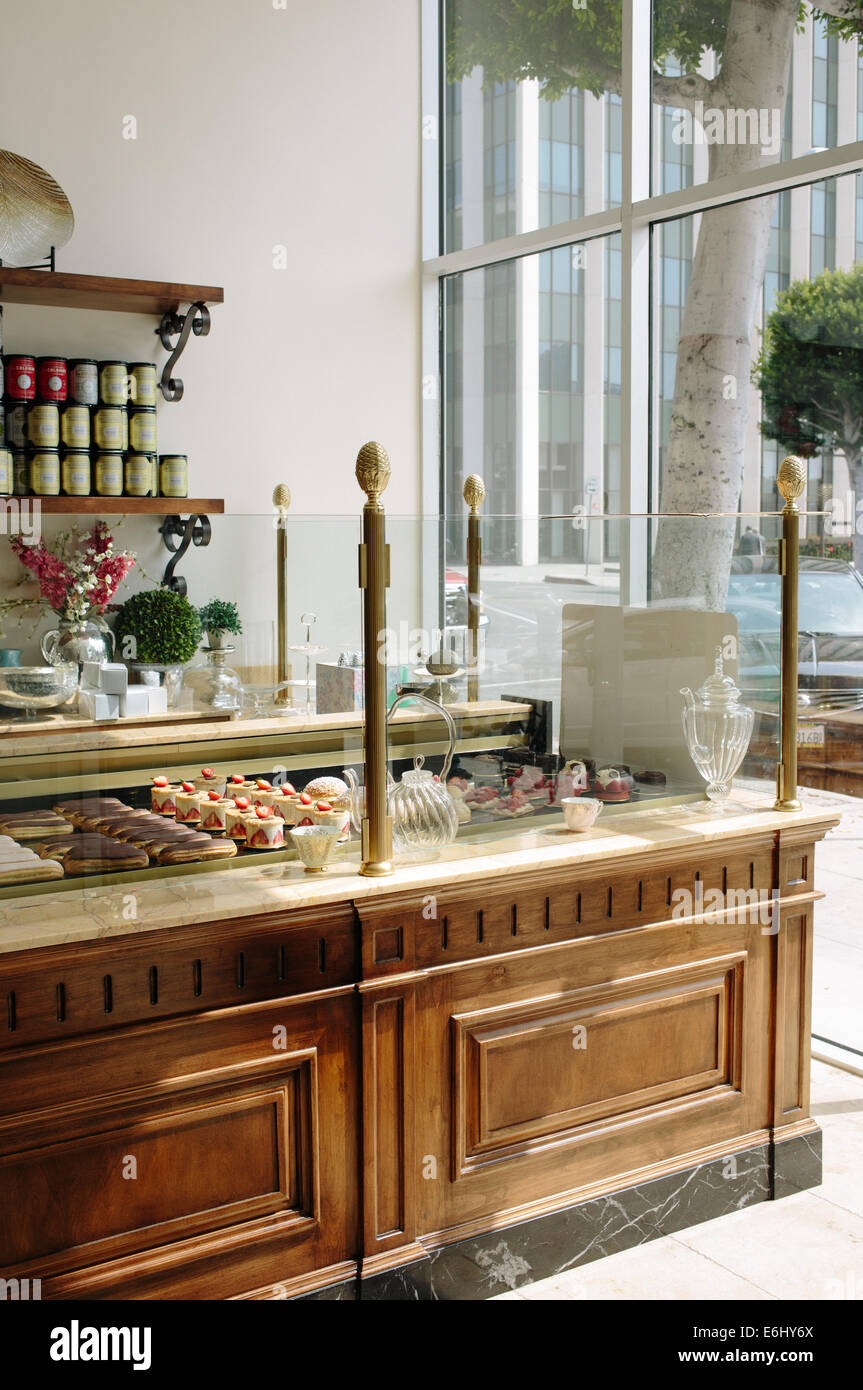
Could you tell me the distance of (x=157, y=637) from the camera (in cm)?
205

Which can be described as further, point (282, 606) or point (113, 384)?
point (113, 384)

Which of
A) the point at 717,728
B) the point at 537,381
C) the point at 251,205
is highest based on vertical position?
the point at 251,205

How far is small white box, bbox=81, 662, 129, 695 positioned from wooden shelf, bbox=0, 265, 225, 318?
2.13 m

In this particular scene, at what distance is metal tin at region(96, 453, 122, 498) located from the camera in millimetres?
3789

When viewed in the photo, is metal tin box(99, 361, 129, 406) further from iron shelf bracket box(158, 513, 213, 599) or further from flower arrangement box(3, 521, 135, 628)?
flower arrangement box(3, 521, 135, 628)

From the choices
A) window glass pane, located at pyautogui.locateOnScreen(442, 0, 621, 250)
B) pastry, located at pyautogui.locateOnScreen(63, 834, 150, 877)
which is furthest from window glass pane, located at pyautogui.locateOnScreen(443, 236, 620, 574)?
pastry, located at pyautogui.locateOnScreen(63, 834, 150, 877)

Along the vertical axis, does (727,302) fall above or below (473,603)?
above

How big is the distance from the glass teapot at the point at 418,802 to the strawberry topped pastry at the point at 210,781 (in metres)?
0.21

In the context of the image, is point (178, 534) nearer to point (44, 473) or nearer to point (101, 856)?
point (44, 473)

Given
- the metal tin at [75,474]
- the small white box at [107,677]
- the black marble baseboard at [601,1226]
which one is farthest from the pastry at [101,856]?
the metal tin at [75,474]

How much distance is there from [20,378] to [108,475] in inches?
14.5

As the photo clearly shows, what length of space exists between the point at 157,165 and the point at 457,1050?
10.5 feet

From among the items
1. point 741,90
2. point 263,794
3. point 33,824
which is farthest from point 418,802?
point 741,90

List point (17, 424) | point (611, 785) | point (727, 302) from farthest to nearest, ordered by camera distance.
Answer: point (17, 424) < point (727, 302) < point (611, 785)
